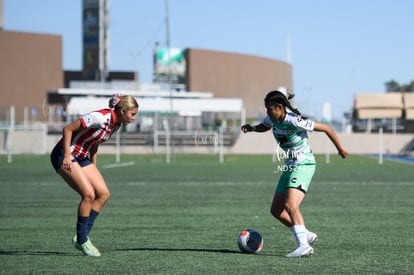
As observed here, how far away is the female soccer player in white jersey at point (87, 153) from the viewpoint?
9.62m

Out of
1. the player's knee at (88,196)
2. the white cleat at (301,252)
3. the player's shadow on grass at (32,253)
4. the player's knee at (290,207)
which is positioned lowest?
the player's shadow on grass at (32,253)

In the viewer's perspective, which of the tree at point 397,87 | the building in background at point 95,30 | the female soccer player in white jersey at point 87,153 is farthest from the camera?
the tree at point 397,87

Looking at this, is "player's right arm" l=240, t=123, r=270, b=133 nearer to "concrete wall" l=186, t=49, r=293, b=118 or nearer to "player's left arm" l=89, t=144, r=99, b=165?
"player's left arm" l=89, t=144, r=99, b=165

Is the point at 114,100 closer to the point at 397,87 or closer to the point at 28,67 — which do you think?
the point at 28,67

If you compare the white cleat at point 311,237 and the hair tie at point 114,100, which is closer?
the hair tie at point 114,100

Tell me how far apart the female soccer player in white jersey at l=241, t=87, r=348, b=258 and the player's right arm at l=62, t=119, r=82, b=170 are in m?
2.07

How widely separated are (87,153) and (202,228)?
123 inches

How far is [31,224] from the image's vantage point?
13.4 metres

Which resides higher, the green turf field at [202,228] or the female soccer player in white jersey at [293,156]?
the female soccer player in white jersey at [293,156]

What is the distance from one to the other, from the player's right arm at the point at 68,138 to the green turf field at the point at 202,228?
1.04 meters

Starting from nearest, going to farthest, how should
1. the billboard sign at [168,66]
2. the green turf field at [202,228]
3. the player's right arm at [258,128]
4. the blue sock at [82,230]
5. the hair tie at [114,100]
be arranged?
the green turf field at [202,228] < the hair tie at [114,100] < the blue sock at [82,230] < the player's right arm at [258,128] < the billboard sign at [168,66]

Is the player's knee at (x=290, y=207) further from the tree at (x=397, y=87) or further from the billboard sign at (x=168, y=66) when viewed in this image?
the tree at (x=397, y=87)

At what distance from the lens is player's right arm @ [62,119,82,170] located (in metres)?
9.57

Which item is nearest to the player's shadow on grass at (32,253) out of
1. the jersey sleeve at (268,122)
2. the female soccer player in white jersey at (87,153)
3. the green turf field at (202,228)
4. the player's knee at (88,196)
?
the green turf field at (202,228)
